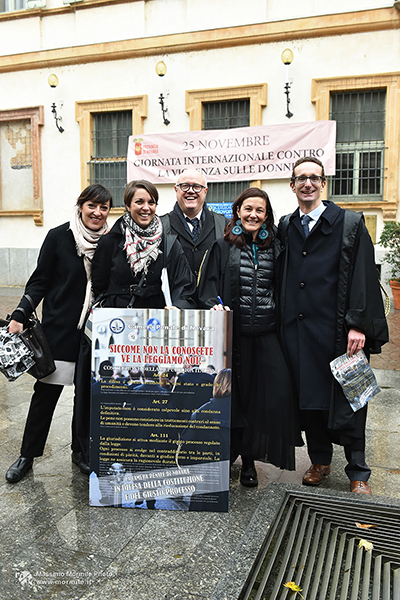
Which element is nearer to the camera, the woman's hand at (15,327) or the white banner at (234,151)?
the woman's hand at (15,327)

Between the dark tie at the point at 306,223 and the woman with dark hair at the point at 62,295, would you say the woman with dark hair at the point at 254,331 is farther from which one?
the woman with dark hair at the point at 62,295

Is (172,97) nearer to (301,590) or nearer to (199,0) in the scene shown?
(199,0)

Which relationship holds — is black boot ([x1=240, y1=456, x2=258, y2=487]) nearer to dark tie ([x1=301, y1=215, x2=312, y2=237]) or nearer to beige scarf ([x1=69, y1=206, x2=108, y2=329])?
beige scarf ([x1=69, y1=206, x2=108, y2=329])

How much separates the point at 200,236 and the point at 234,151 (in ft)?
29.2

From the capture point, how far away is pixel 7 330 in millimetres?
3324

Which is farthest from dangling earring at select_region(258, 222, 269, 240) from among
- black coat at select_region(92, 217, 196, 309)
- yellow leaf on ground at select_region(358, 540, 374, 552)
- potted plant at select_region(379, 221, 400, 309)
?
potted plant at select_region(379, 221, 400, 309)

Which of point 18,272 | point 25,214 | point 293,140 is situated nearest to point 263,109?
point 293,140

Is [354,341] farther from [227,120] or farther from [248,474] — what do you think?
[227,120]

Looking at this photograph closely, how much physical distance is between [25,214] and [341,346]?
12239 millimetres

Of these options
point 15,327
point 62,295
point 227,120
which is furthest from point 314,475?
point 227,120

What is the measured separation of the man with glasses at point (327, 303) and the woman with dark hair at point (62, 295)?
122 centimetres

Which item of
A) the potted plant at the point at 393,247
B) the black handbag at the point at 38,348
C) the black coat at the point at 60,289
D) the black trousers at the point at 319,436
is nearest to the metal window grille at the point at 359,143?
the potted plant at the point at 393,247

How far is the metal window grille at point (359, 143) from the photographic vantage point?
11320mm

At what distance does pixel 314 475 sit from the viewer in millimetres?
3451
